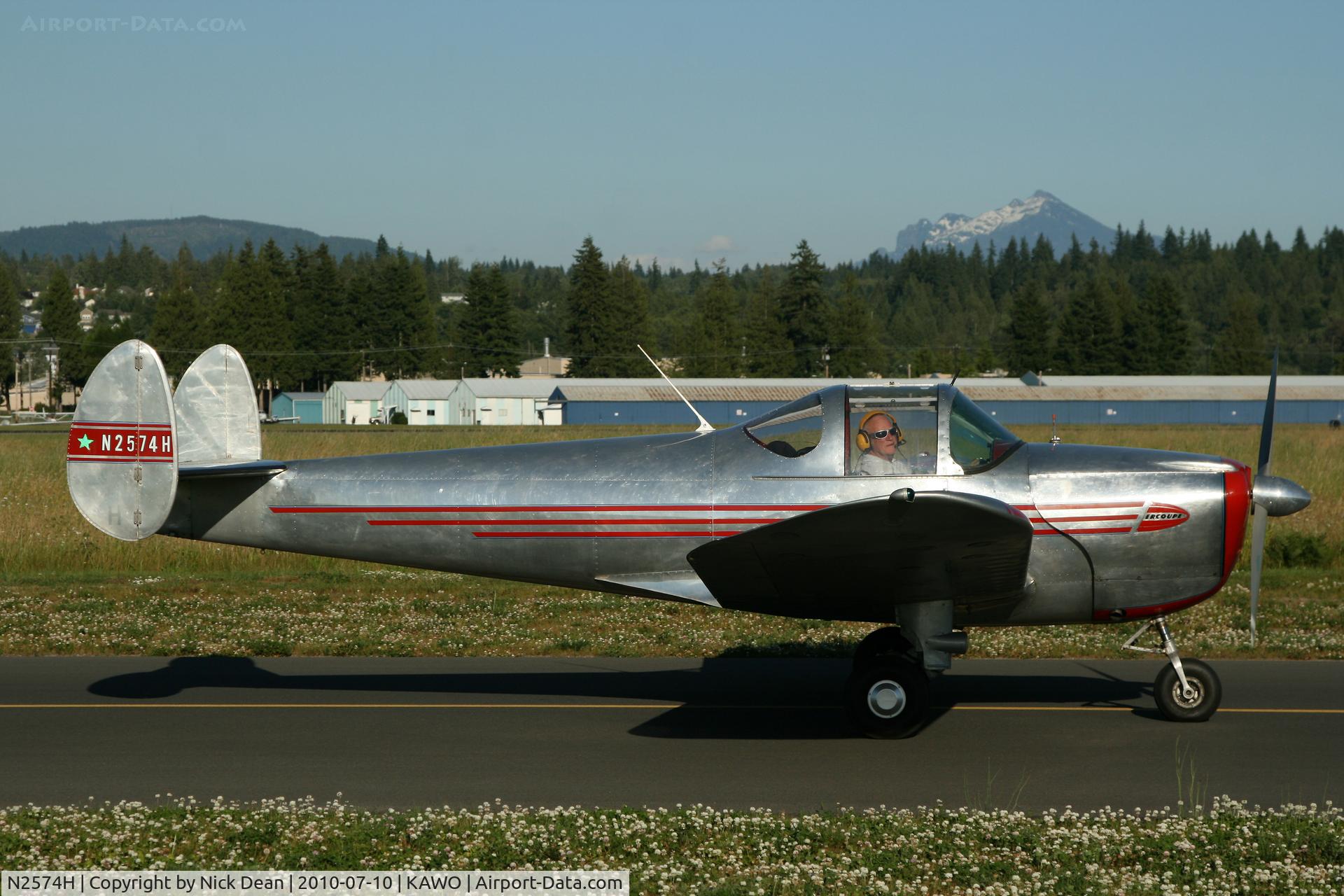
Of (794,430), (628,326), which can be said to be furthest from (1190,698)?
(628,326)

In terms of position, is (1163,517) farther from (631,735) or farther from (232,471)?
(232,471)

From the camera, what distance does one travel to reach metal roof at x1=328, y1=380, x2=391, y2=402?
3954 inches

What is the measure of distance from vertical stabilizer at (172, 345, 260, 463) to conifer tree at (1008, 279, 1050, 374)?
118 metres

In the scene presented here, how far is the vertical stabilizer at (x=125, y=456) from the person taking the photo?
8.16m

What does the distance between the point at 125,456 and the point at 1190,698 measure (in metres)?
7.28

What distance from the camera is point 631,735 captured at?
7.95 metres

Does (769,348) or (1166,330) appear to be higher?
(1166,330)

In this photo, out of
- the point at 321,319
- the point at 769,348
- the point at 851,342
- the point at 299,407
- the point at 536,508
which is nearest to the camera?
the point at 536,508

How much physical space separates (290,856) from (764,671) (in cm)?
545

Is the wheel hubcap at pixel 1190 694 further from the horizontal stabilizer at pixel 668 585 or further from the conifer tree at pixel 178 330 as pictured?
the conifer tree at pixel 178 330

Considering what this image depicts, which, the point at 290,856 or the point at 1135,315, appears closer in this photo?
the point at 290,856

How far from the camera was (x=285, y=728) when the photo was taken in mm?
8117

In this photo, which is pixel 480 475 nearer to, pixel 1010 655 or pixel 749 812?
pixel 749 812

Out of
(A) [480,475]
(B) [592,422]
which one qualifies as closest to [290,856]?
(A) [480,475]
